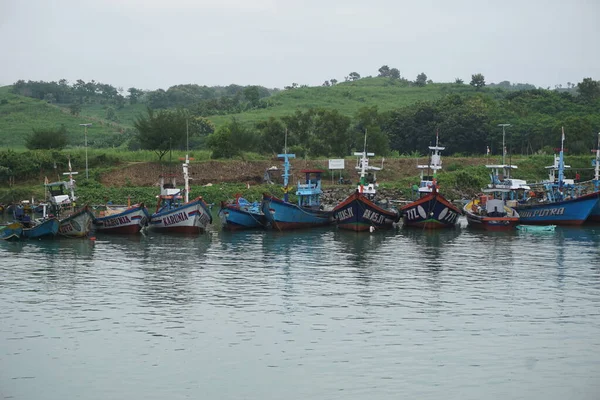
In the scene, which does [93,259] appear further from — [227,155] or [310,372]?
[227,155]

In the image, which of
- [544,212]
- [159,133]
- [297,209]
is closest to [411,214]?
[297,209]

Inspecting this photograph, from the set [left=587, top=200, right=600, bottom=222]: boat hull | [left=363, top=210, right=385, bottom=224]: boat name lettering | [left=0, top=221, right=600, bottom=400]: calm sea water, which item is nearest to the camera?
[left=0, top=221, right=600, bottom=400]: calm sea water

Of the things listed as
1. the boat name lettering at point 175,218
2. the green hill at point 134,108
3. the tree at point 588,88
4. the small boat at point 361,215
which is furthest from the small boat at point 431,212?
the tree at point 588,88

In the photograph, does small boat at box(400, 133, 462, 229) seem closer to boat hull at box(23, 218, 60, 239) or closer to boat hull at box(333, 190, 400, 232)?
boat hull at box(333, 190, 400, 232)

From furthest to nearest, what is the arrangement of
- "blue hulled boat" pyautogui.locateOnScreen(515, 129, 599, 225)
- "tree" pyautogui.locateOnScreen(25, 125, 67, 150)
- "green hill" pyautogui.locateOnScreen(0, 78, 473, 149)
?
"green hill" pyautogui.locateOnScreen(0, 78, 473, 149), "tree" pyautogui.locateOnScreen(25, 125, 67, 150), "blue hulled boat" pyautogui.locateOnScreen(515, 129, 599, 225)

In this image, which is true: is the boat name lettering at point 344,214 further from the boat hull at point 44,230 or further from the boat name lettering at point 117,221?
the boat hull at point 44,230

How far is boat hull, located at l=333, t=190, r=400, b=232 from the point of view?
57469 mm

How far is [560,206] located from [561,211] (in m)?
0.37

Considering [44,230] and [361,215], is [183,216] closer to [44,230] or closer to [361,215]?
[44,230]

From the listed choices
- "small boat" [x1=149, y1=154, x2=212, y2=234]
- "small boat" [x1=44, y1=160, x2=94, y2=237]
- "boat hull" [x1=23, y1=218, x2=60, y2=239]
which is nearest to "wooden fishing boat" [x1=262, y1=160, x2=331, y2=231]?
"small boat" [x1=149, y1=154, x2=212, y2=234]

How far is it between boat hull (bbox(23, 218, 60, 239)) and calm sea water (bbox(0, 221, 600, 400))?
8.54 ft

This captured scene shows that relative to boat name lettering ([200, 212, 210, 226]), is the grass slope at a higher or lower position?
higher

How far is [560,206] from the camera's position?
60906 millimetres

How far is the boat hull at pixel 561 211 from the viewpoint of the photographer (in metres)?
60.0
